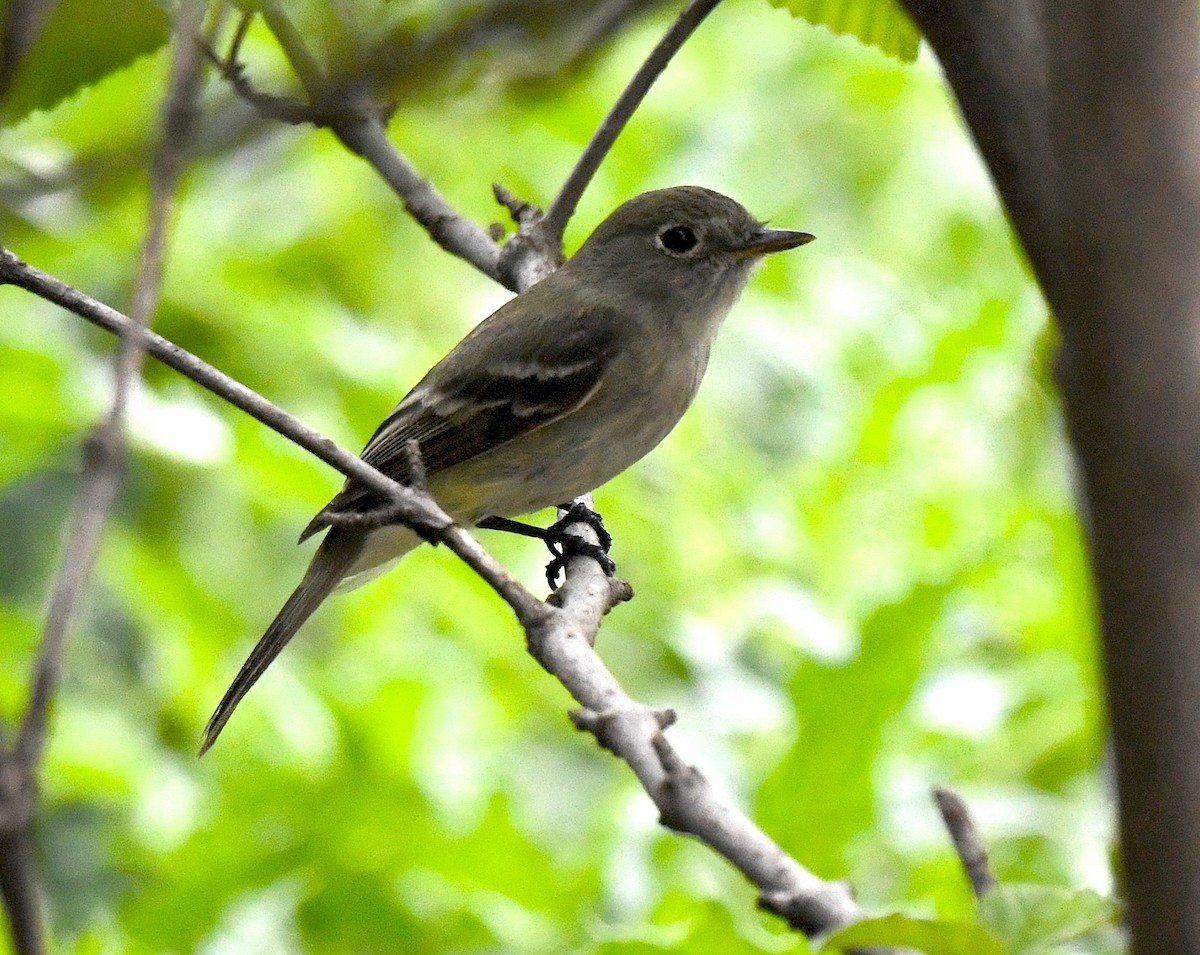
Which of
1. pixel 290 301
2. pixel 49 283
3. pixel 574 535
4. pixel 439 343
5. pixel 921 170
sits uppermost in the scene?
pixel 921 170

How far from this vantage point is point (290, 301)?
15.7 ft

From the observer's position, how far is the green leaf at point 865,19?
9.31ft

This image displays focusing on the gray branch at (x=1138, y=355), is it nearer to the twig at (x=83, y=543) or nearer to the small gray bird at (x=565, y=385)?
the twig at (x=83, y=543)

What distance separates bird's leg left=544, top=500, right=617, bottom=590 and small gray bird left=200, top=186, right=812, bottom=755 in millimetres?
72

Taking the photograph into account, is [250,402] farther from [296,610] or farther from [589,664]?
[296,610]

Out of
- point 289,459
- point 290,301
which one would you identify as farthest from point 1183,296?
point 290,301

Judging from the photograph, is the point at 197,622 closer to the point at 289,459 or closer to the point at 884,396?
the point at 289,459

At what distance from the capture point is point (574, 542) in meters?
3.50

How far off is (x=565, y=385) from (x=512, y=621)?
2.55ft

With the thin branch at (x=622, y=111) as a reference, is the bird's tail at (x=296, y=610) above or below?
below

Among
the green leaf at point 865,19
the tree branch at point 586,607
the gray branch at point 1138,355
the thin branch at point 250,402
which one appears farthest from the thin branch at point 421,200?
the gray branch at point 1138,355

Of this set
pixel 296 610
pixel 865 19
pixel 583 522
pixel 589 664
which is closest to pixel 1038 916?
pixel 589 664

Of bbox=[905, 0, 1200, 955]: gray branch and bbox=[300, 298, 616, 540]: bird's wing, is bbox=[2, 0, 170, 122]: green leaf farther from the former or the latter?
bbox=[905, 0, 1200, 955]: gray branch

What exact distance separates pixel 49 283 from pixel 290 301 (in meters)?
2.68
